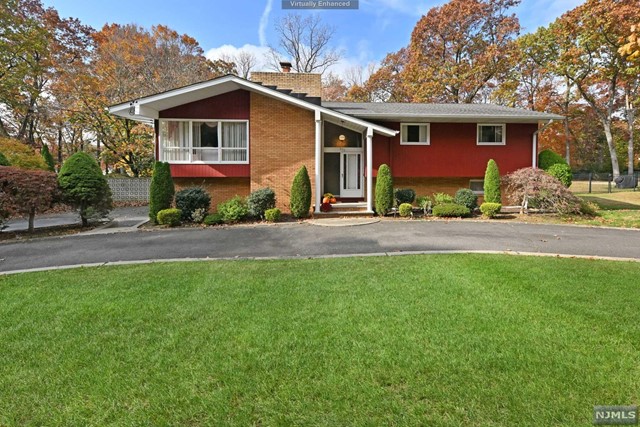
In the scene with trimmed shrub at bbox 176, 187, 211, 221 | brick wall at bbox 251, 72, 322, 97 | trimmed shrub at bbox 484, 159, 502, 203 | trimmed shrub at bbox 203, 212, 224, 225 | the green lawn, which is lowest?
the green lawn

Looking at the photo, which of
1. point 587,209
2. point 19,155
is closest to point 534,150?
point 587,209

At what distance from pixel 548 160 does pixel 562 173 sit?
1166 mm

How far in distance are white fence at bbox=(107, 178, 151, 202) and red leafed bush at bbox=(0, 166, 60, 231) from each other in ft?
39.9

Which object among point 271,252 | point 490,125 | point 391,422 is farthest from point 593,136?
point 391,422

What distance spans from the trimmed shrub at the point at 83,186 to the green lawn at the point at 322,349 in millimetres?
→ 6850

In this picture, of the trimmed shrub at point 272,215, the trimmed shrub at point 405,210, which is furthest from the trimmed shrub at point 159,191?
the trimmed shrub at point 405,210

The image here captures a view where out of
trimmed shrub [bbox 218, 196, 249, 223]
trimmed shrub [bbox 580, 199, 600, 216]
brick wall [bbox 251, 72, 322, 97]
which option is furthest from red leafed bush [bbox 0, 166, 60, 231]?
trimmed shrub [bbox 580, 199, 600, 216]

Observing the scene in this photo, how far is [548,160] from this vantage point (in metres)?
15.3

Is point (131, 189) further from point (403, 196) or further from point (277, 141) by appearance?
point (403, 196)

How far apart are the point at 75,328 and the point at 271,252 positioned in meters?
4.18

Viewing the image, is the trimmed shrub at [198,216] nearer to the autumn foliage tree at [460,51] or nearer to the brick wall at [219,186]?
the brick wall at [219,186]

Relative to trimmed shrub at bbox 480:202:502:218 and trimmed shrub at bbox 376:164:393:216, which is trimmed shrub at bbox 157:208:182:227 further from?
trimmed shrub at bbox 480:202:502:218

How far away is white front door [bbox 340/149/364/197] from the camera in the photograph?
15586 mm

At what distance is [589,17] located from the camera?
24.8 m
